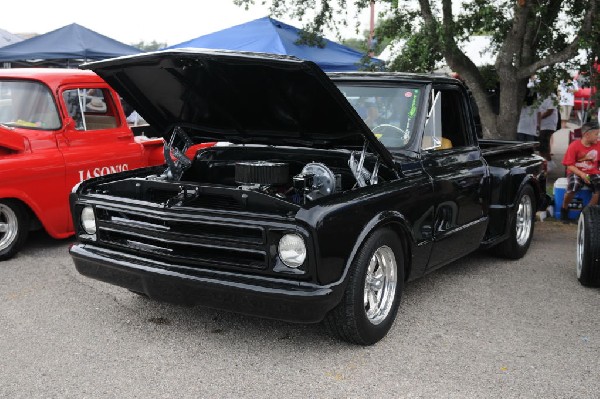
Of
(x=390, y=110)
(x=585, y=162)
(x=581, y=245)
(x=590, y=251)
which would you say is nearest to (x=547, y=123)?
(x=585, y=162)

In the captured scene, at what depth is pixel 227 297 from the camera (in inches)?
139

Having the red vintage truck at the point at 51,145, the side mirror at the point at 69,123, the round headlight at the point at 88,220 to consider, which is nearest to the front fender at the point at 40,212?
the red vintage truck at the point at 51,145

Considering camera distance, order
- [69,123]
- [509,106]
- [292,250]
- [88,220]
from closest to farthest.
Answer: [292,250], [88,220], [69,123], [509,106]

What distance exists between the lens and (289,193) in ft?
14.3

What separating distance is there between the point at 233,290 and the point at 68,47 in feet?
37.9

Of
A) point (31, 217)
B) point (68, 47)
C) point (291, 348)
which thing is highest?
point (68, 47)

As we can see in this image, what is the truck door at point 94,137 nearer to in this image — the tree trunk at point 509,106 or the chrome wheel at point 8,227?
the chrome wheel at point 8,227

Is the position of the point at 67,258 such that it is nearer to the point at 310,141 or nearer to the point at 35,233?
the point at 35,233

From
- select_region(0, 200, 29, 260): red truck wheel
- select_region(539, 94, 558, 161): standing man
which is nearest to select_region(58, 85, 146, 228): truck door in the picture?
select_region(0, 200, 29, 260): red truck wheel

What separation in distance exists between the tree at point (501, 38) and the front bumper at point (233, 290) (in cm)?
625

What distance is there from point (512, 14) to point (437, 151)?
5700 mm

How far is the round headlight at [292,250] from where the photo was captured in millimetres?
3471

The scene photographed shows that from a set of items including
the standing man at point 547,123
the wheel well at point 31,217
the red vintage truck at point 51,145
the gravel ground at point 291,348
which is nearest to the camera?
the gravel ground at point 291,348

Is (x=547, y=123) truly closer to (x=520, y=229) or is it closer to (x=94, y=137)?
(x=520, y=229)
